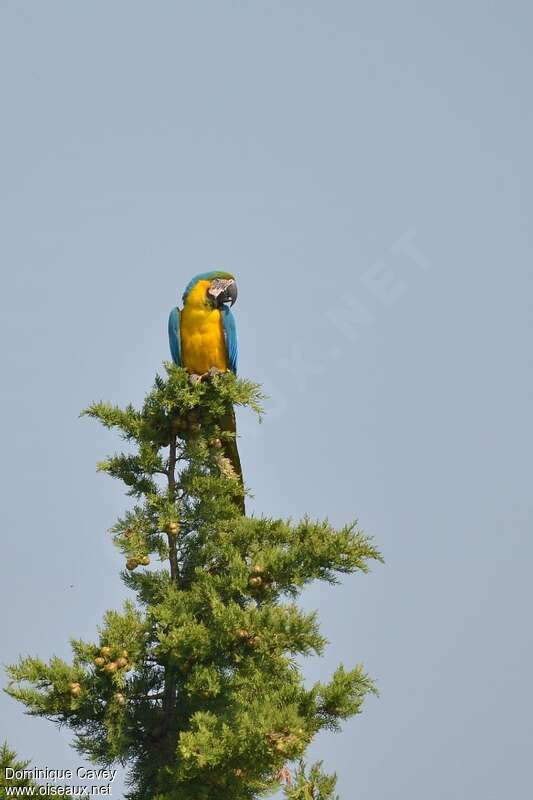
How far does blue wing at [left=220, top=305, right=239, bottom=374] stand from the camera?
9031mm

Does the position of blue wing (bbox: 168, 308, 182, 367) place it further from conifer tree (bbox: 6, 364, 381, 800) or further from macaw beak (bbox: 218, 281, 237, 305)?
conifer tree (bbox: 6, 364, 381, 800)

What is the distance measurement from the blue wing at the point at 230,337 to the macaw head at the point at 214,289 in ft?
0.40

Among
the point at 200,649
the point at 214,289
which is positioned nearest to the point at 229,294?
the point at 214,289

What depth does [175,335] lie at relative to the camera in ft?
30.0

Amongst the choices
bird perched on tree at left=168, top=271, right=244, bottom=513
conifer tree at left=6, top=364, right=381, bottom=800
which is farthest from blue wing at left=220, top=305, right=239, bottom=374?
conifer tree at left=6, top=364, right=381, bottom=800

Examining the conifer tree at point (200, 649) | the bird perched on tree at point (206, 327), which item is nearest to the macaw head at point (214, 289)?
the bird perched on tree at point (206, 327)

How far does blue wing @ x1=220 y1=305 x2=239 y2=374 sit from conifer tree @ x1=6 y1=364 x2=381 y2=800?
1904 mm

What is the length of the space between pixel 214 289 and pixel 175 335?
53 centimetres

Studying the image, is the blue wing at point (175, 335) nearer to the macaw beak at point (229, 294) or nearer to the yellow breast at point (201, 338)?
the yellow breast at point (201, 338)

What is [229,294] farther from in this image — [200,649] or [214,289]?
[200,649]

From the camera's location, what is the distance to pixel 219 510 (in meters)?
6.94

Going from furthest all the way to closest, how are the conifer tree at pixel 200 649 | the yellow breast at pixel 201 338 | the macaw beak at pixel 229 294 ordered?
the macaw beak at pixel 229 294, the yellow breast at pixel 201 338, the conifer tree at pixel 200 649

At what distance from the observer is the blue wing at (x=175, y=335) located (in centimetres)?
905

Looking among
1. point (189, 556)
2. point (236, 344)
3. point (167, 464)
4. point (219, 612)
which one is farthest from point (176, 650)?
point (236, 344)
